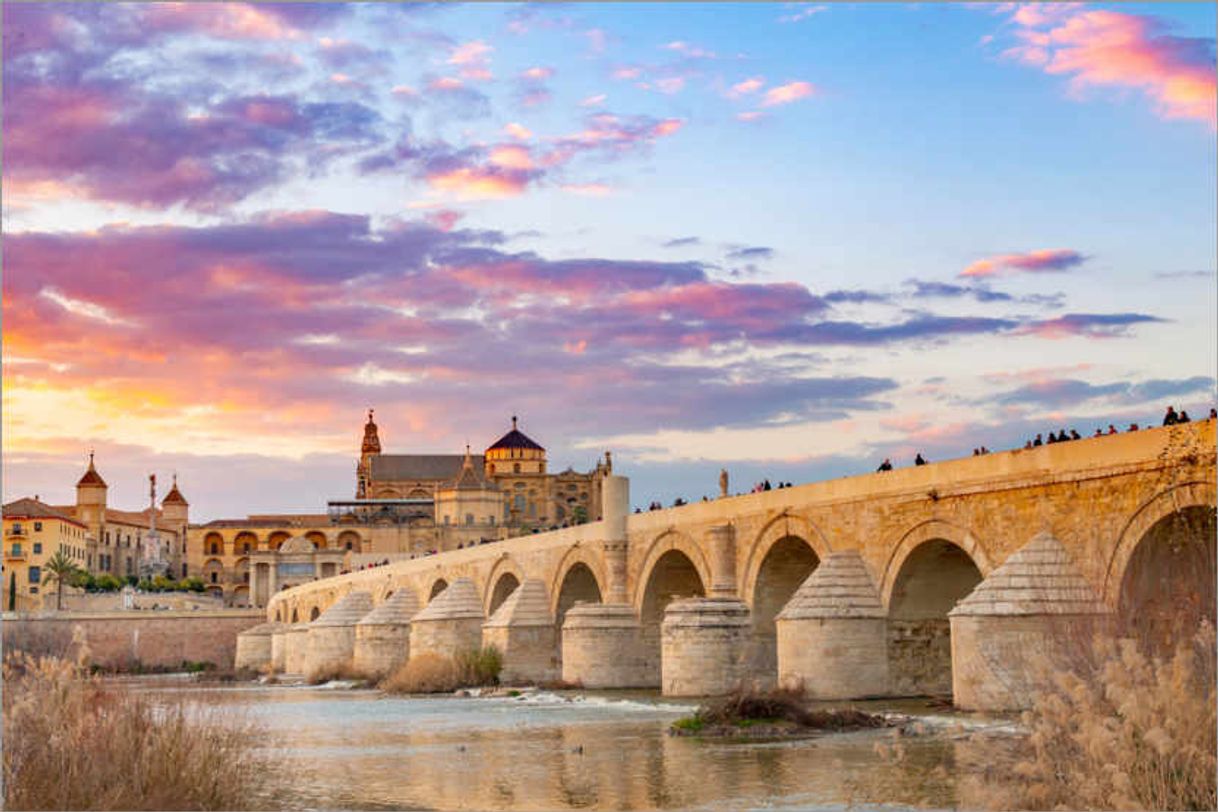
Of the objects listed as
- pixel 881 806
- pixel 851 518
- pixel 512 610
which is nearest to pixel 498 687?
pixel 512 610

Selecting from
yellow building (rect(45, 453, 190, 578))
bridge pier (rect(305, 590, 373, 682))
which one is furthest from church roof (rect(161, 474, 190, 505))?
bridge pier (rect(305, 590, 373, 682))

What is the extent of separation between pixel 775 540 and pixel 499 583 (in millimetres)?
20065

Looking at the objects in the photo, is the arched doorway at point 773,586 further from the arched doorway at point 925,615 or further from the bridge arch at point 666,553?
the arched doorway at point 925,615

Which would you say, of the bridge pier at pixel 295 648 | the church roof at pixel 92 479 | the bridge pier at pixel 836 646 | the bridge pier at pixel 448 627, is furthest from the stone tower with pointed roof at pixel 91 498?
the bridge pier at pixel 836 646

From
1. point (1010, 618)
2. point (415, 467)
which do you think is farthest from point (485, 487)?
point (1010, 618)

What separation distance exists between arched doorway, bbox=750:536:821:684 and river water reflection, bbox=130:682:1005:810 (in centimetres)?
342

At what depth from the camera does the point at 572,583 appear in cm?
4281

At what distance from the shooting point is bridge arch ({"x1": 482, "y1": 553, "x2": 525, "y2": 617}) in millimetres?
48031

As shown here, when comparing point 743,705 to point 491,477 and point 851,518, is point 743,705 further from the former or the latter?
point 491,477

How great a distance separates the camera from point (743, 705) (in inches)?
872

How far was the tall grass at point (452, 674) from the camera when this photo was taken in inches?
1560

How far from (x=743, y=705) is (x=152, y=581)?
324 feet

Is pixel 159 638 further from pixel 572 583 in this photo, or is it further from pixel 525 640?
pixel 525 640

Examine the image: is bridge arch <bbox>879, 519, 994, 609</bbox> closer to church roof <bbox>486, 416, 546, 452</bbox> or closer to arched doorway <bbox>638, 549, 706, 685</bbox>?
arched doorway <bbox>638, 549, 706, 685</bbox>
